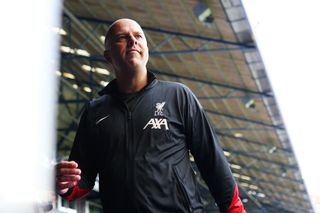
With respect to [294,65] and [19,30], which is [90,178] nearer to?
[19,30]

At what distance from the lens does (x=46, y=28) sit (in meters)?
0.86

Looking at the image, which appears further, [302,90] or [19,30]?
[302,90]

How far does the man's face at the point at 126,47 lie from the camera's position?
1.57m

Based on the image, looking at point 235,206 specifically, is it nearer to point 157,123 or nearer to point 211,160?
point 211,160

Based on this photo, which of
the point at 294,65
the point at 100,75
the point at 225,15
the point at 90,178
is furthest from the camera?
the point at 100,75

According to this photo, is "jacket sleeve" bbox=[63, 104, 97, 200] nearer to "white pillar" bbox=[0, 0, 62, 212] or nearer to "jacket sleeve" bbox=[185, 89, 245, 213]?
"jacket sleeve" bbox=[185, 89, 245, 213]

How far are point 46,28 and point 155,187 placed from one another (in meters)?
0.71

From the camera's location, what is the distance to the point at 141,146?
1474 millimetres

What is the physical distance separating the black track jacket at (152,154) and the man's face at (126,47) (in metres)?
0.09

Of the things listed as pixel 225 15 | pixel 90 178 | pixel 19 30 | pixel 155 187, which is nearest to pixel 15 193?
pixel 19 30

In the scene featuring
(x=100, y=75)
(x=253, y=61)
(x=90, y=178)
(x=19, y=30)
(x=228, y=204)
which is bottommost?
(x=228, y=204)

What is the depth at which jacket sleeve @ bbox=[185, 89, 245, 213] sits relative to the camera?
1.52m

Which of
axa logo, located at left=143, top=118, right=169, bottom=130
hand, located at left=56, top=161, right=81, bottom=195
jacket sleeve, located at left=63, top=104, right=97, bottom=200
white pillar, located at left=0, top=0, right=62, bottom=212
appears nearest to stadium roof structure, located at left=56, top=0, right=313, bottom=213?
jacket sleeve, located at left=63, top=104, right=97, bottom=200

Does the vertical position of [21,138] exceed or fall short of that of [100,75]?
it falls short
